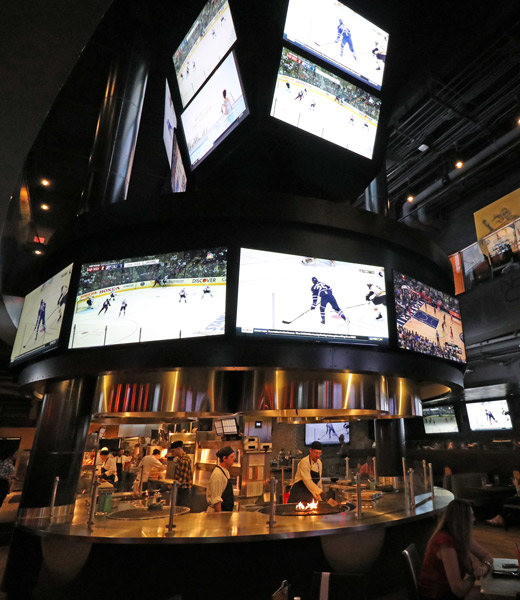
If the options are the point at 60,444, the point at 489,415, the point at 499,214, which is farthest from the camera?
the point at 489,415

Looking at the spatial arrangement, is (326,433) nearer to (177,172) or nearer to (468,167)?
(468,167)

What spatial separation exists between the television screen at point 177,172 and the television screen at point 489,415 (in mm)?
13081

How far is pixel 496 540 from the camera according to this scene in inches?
274

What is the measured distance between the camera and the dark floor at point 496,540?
600 cm

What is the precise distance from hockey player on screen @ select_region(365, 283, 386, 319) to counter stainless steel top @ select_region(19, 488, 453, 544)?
79.5 inches

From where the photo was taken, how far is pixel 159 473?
29.2 feet

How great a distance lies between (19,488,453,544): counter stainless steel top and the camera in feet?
10.5

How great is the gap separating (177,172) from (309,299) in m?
4.11

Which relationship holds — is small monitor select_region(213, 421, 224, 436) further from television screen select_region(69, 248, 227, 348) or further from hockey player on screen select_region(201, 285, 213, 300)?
hockey player on screen select_region(201, 285, 213, 300)

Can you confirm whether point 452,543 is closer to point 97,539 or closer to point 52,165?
point 97,539

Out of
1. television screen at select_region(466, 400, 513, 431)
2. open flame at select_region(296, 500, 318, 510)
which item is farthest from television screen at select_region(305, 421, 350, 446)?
open flame at select_region(296, 500, 318, 510)

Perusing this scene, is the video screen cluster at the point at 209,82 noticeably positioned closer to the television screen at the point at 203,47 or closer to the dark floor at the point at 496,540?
the television screen at the point at 203,47

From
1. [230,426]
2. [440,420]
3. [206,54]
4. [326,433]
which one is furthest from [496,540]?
[440,420]

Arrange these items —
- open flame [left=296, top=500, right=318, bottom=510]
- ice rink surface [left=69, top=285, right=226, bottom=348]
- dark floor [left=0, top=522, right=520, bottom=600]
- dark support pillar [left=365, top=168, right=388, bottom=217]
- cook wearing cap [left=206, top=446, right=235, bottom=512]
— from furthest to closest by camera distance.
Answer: dark support pillar [left=365, top=168, right=388, bottom=217] < dark floor [left=0, top=522, right=520, bottom=600] < cook wearing cap [left=206, top=446, right=235, bottom=512] < open flame [left=296, top=500, right=318, bottom=510] < ice rink surface [left=69, top=285, right=226, bottom=348]
